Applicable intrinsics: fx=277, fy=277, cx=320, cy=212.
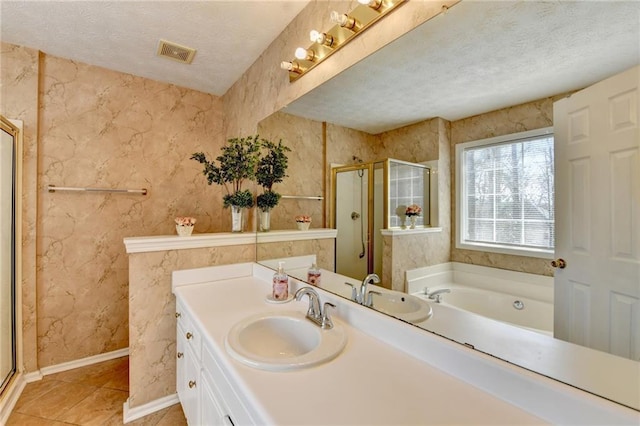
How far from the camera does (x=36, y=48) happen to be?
6.56 ft

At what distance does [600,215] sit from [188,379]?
172cm

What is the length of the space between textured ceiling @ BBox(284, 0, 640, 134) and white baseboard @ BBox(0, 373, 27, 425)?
2629mm

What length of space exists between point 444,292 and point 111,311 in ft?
8.74

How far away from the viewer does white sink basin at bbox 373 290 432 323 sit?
37.8 inches

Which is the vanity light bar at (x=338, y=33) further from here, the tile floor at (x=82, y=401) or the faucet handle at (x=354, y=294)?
the tile floor at (x=82, y=401)

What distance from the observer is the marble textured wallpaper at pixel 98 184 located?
2.11 metres

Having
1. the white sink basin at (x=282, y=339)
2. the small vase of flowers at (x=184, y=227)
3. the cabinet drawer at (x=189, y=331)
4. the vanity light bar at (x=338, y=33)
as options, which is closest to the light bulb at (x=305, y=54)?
the vanity light bar at (x=338, y=33)

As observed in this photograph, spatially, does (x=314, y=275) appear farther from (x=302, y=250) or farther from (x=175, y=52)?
(x=175, y=52)

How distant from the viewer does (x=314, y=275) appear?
1.45 m

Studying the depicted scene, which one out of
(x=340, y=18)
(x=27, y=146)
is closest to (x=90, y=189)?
(x=27, y=146)

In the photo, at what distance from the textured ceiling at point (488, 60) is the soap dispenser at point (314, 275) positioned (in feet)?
2.46

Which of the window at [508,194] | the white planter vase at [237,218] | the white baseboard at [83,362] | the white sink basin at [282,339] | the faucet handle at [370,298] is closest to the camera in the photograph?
the window at [508,194]

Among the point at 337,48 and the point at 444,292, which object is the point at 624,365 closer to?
the point at 444,292

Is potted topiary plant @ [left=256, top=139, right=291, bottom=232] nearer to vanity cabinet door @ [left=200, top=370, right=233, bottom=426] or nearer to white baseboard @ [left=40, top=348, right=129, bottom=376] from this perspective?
vanity cabinet door @ [left=200, top=370, right=233, bottom=426]
